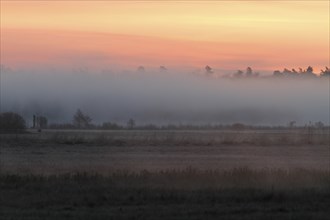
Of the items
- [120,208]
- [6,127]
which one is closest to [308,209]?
[120,208]

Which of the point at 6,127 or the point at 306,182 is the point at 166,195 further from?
the point at 6,127

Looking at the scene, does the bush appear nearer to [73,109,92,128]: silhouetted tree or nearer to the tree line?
the tree line

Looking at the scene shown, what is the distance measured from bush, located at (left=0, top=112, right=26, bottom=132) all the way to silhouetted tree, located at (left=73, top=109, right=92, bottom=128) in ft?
156

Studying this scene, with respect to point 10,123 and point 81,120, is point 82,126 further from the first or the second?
point 10,123

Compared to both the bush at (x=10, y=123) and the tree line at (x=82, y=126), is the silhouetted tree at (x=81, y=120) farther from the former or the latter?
the bush at (x=10, y=123)

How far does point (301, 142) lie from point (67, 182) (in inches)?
1731

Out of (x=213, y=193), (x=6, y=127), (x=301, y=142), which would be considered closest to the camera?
(x=213, y=193)

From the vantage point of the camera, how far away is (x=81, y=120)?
146 m

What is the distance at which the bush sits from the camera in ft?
291

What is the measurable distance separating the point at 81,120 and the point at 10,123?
2207 inches

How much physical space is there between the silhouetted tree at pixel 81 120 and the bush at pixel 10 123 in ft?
156

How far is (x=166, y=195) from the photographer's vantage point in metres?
16.9

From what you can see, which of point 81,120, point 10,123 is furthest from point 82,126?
point 10,123

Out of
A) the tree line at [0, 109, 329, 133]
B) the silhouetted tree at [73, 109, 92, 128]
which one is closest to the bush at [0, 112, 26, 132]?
the tree line at [0, 109, 329, 133]
